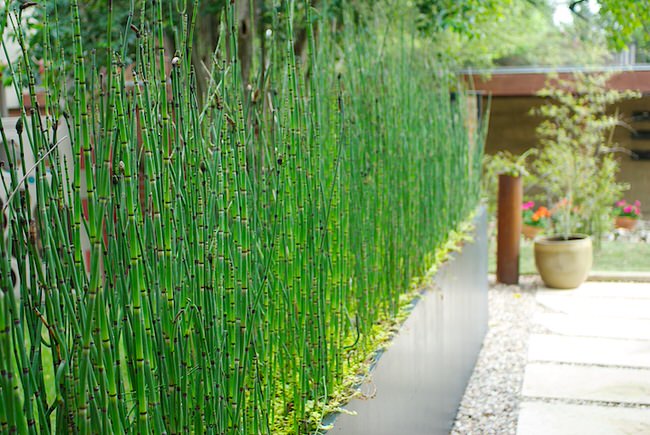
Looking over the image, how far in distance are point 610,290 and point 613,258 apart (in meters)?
1.15

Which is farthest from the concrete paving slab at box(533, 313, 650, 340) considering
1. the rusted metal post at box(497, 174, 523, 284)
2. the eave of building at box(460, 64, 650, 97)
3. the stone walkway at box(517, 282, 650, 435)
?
the eave of building at box(460, 64, 650, 97)

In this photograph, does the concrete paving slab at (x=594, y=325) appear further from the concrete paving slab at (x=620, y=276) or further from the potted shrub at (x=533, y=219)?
the potted shrub at (x=533, y=219)

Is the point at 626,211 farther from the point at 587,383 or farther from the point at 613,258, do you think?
the point at 587,383

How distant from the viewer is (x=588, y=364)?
3.07m

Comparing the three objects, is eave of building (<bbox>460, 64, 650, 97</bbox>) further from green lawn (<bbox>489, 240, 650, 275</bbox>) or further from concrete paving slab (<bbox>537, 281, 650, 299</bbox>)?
concrete paving slab (<bbox>537, 281, 650, 299</bbox>)

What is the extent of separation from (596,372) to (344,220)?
1768 mm

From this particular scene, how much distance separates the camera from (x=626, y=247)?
5863mm

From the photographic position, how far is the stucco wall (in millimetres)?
8289

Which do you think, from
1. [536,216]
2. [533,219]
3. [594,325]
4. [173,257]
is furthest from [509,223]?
[173,257]

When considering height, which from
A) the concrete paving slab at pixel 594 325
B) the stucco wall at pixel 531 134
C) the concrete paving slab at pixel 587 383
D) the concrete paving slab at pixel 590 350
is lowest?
the concrete paving slab at pixel 594 325

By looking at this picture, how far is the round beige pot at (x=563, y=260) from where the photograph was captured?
4.26m

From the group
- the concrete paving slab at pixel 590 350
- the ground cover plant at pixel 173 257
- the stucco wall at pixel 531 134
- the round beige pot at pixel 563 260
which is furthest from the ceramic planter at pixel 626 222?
the ground cover plant at pixel 173 257

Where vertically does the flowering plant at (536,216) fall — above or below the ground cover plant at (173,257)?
below

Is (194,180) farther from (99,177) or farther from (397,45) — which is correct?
(397,45)
